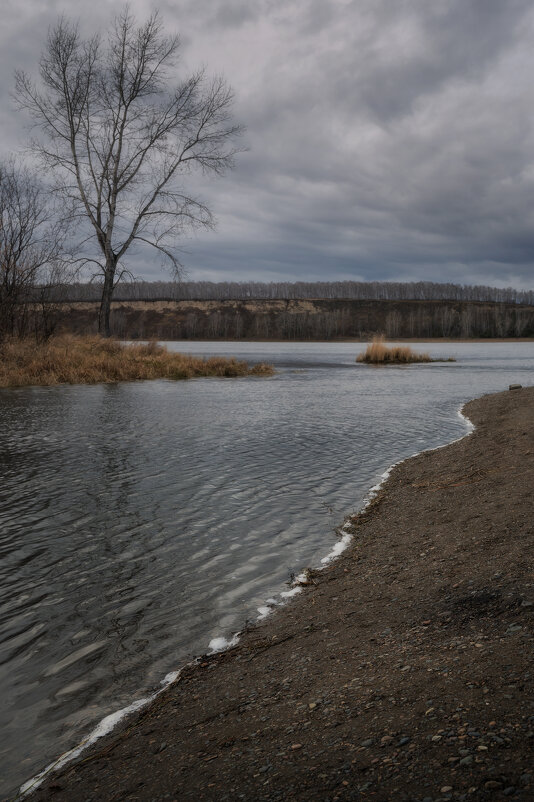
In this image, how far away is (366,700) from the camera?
8.84 feet

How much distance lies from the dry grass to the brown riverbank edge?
2109 cm

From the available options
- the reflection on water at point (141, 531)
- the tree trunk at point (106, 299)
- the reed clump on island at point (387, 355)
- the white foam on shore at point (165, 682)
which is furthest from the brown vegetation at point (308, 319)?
the white foam on shore at point (165, 682)

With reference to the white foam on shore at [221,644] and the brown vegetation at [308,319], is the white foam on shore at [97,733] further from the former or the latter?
the brown vegetation at [308,319]

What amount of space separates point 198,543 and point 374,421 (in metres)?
9.43

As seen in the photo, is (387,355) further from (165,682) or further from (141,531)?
(165,682)

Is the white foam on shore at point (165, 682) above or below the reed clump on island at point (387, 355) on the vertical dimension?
below

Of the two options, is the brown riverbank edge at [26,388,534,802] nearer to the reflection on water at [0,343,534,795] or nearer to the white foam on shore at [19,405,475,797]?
the white foam on shore at [19,405,475,797]

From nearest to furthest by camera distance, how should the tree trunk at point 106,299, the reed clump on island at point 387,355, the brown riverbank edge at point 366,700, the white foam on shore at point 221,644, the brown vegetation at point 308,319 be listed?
1. the brown riverbank edge at point 366,700
2. the white foam on shore at point 221,644
3. the tree trunk at point 106,299
4. the reed clump on island at point 387,355
5. the brown vegetation at point 308,319

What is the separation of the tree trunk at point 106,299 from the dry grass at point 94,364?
170 cm

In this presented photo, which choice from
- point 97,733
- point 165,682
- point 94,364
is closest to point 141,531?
point 165,682

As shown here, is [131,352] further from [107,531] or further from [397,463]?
[107,531]

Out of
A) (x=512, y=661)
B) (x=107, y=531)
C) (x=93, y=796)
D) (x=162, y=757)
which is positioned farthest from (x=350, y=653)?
(x=107, y=531)

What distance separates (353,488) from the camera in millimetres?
8133

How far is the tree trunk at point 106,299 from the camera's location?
93.1 ft
